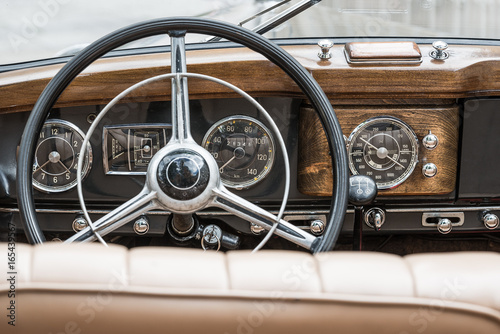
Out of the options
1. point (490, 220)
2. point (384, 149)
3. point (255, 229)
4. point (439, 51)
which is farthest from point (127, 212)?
point (490, 220)

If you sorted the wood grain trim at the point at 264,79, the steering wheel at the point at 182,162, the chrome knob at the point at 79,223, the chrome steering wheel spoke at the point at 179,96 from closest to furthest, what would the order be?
the steering wheel at the point at 182,162 < the chrome steering wheel spoke at the point at 179,96 < the wood grain trim at the point at 264,79 < the chrome knob at the point at 79,223

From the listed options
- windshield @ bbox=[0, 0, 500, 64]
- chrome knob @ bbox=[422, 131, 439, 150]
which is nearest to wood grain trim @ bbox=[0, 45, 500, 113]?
chrome knob @ bbox=[422, 131, 439, 150]

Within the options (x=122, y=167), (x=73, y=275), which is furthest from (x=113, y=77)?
(x=73, y=275)

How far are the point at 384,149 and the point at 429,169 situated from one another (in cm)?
15

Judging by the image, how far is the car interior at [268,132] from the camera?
1.43 meters

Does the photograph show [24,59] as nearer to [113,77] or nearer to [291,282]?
[113,77]

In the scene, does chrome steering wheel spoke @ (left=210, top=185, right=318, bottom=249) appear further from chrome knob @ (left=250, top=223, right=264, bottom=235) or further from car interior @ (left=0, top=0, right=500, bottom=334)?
chrome knob @ (left=250, top=223, right=264, bottom=235)

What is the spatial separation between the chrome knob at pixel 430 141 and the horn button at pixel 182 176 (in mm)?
698

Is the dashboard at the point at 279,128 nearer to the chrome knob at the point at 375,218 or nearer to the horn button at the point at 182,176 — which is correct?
the chrome knob at the point at 375,218

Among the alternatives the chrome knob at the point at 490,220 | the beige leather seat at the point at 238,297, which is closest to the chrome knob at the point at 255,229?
the chrome knob at the point at 490,220

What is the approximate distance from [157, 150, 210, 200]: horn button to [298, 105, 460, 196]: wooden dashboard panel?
1.52 feet

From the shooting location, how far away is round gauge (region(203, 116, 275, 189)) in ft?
5.80

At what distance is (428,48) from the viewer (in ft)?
5.96

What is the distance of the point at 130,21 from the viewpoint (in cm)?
195
